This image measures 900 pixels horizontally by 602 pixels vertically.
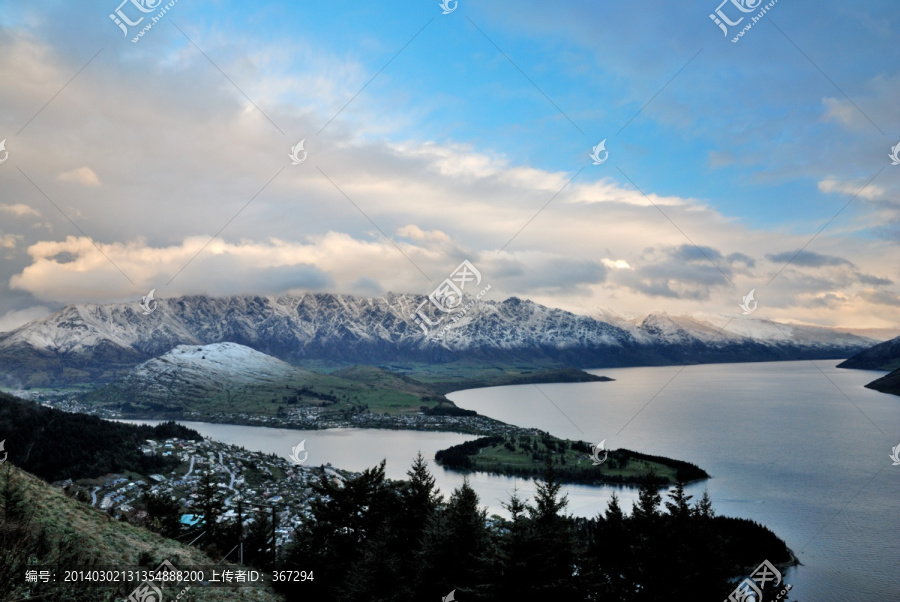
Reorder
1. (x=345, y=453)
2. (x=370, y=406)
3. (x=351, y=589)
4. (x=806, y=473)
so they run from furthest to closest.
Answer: (x=370, y=406)
(x=345, y=453)
(x=806, y=473)
(x=351, y=589)

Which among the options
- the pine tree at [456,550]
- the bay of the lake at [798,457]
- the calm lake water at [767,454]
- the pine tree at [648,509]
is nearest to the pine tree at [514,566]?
the pine tree at [456,550]

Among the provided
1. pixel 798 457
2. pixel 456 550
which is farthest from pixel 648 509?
pixel 798 457

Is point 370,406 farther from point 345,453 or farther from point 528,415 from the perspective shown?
point 345,453

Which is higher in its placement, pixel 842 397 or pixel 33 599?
pixel 842 397

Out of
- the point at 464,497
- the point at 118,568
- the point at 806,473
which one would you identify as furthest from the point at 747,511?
the point at 118,568

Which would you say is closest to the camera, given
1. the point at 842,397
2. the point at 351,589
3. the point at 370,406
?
the point at 351,589

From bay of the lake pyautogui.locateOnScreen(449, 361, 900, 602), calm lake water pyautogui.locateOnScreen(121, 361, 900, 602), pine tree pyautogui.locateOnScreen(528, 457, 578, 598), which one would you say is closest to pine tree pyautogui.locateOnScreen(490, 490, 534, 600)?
pine tree pyautogui.locateOnScreen(528, 457, 578, 598)

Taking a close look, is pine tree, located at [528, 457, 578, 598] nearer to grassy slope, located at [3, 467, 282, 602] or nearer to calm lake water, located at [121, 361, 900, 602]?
grassy slope, located at [3, 467, 282, 602]

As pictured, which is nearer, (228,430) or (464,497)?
(464,497)
